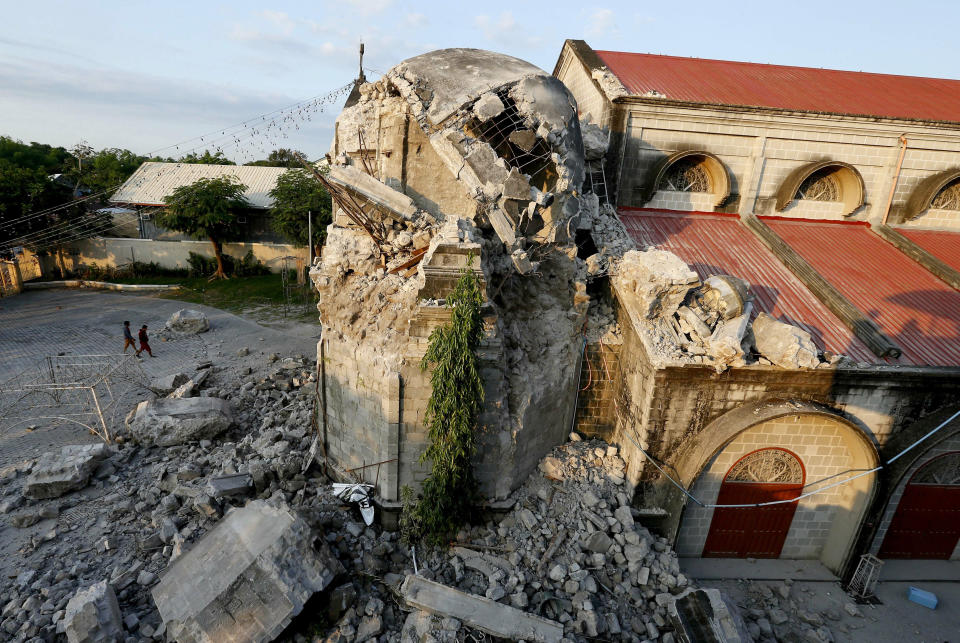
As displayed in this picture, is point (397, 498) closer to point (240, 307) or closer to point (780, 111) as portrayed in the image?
point (780, 111)

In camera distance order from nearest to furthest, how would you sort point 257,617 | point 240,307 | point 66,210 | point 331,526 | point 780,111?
point 257,617 → point 331,526 → point 780,111 → point 240,307 → point 66,210

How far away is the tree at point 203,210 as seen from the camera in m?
25.7

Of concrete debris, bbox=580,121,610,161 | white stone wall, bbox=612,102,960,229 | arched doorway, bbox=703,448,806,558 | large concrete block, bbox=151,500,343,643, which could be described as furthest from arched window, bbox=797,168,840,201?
large concrete block, bbox=151,500,343,643

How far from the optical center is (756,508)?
9.70 metres

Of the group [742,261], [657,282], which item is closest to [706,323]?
[657,282]

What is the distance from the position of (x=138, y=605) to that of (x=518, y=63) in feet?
37.3

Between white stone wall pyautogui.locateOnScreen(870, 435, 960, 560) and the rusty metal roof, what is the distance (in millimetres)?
30467

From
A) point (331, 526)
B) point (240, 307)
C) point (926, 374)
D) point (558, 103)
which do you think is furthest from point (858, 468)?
point (240, 307)

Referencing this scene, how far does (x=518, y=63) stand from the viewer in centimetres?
970

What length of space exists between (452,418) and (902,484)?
912 cm

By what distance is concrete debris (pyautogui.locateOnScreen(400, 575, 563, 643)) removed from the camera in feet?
22.5

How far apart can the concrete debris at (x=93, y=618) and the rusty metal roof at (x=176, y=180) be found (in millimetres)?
25774

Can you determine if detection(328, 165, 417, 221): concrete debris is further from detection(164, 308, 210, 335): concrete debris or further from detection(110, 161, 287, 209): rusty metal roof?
detection(110, 161, 287, 209): rusty metal roof

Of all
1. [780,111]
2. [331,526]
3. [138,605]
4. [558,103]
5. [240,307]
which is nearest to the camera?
[138,605]
